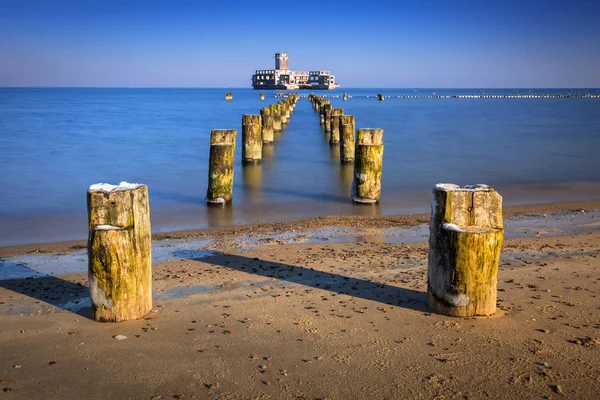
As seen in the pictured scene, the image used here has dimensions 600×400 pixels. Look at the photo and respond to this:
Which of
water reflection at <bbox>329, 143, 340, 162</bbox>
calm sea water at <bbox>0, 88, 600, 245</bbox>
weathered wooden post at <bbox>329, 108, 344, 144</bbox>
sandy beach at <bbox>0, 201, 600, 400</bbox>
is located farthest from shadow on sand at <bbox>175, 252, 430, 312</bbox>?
weathered wooden post at <bbox>329, 108, 344, 144</bbox>

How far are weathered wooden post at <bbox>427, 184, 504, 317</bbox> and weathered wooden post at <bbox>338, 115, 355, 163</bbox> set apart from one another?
12417 millimetres

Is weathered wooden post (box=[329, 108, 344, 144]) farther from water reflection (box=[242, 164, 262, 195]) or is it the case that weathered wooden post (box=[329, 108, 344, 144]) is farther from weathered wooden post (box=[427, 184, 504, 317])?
weathered wooden post (box=[427, 184, 504, 317])

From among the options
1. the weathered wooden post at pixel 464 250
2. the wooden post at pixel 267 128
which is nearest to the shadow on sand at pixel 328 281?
the weathered wooden post at pixel 464 250

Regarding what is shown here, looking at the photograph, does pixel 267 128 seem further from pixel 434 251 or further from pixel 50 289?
pixel 434 251

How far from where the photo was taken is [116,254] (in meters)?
4.31

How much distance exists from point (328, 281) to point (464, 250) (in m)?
1.60

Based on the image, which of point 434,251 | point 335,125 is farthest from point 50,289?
point 335,125

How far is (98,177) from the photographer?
50.9 feet

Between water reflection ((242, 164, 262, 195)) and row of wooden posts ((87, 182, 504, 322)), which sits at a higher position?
row of wooden posts ((87, 182, 504, 322))

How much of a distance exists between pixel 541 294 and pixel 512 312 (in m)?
0.60

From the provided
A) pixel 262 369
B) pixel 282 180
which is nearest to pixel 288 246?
pixel 262 369

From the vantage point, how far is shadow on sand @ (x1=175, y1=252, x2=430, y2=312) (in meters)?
4.91

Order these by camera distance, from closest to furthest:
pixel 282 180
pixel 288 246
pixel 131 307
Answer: pixel 131 307
pixel 288 246
pixel 282 180

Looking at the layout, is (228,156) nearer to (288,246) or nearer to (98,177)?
(288,246)
